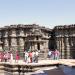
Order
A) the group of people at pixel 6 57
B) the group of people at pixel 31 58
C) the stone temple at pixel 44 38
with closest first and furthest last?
the group of people at pixel 31 58 < the group of people at pixel 6 57 < the stone temple at pixel 44 38

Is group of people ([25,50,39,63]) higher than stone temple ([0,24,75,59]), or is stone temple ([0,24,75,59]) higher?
stone temple ([0,24,75,59])

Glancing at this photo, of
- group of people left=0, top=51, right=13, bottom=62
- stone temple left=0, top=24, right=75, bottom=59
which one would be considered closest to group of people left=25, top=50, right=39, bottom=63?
group of people left=0, top=51, right=13, bottom=62

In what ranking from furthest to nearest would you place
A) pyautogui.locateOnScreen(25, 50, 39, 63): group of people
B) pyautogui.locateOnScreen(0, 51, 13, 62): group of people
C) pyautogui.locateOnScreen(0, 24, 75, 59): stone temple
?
pyautogui.locateOnScreen(0, 24, 75, 59): stone temple < pyautogui.locateOnScreen(0, 51, 13, 62): group of people < pyautogui.locateOnScreen(25, 50, 39, 63): group of people

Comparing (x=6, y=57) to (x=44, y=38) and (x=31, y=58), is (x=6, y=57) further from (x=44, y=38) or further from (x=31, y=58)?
(x=44, y=38)

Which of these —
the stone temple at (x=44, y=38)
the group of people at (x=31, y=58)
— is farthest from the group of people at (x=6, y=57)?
the stone temple at (x=44, y=38)

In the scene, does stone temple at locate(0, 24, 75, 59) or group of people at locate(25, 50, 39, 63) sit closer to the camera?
group of people at locate(25, 50, 39, 63)

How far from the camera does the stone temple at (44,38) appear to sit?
34844 millimetres

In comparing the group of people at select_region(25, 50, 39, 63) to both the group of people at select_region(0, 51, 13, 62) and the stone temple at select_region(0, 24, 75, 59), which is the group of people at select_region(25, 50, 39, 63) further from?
the stone temple at select_region(0, 24, 75, 59)

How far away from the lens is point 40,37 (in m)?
32.4

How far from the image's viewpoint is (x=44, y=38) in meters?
36.0

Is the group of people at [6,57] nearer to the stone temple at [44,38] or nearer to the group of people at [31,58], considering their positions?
the group of people at [31,58]

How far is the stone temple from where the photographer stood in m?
34.8

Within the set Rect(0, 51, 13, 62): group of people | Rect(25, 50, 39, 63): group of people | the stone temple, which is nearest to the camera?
Rect(25, 50, 39, 63): group of people

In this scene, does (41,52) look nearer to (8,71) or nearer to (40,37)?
(40,37)
